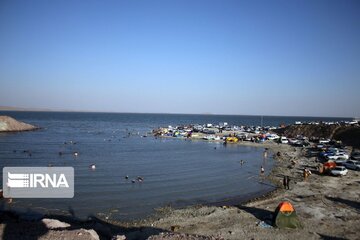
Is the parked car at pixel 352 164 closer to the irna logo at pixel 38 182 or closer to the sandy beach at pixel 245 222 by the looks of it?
the sandy beach at pixel 245 222

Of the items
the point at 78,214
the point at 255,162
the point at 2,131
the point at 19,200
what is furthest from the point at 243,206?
the point at 2,131

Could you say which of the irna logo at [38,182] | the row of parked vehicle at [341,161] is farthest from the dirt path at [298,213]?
the irna logo at [38,182]

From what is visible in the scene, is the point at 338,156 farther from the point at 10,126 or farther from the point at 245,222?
the point at 10,126

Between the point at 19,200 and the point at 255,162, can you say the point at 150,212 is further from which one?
the point at 255,162

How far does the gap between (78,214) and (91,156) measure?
30.6 metres

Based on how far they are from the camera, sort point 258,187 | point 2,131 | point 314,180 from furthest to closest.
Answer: point 2,131 → point 314,180 → point 258,187

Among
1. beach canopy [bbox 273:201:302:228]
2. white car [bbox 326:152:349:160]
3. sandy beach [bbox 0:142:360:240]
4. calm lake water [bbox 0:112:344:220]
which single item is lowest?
calm lake water [bbox 0:112:344:220]

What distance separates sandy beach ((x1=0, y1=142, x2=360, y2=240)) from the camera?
59.3 ft

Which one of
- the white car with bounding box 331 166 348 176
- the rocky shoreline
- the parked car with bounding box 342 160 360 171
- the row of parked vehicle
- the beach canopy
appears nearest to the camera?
the beach canopy

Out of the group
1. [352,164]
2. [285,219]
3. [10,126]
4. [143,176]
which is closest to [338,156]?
[352,164]

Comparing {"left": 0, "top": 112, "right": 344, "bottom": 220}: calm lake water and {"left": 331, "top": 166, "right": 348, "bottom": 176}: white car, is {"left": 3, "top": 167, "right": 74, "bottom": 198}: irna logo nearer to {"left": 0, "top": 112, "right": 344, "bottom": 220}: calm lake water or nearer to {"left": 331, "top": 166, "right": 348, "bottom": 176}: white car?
{"left": 0, "top": 112, "right": 344, "bottom": 220}: calm lake water

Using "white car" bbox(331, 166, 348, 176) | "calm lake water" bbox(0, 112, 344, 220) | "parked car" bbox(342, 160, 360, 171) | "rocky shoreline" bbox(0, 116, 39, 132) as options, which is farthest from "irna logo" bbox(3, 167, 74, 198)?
"rocky shoreline" bbox(0, 116, 39, 132)

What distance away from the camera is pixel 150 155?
5788 cm

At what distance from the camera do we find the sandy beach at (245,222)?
18073 mm
